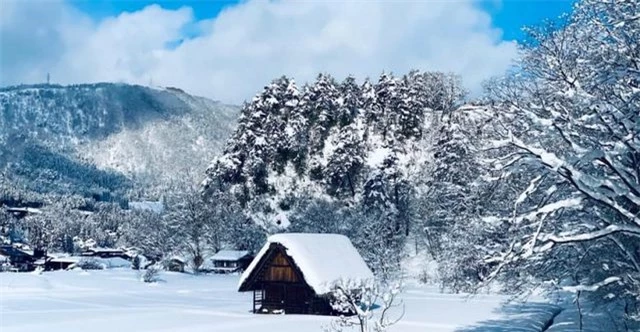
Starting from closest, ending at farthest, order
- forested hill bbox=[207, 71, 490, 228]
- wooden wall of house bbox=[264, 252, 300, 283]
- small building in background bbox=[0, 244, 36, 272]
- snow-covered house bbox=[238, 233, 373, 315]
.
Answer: snow-covered house bbox=[238, 233, 373, 315] → wooden wall of house bbox=[264, 252, 300, 283] → forested hill bbox=[207, 71, 490, 228] → small building in background bbox=[0, 244, 36, 272]

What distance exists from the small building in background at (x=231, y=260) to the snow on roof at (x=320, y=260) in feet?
94.9

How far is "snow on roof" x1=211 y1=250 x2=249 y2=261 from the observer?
6588 cm

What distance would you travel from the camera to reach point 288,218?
215ft

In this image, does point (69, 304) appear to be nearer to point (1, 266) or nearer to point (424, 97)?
point (1, 266)

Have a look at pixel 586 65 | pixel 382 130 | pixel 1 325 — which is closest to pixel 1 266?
pixel 382 130

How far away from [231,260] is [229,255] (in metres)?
0.70

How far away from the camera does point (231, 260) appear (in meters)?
66.3

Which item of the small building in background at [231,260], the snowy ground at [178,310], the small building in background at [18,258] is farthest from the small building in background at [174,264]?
the small building in background at [18,258]

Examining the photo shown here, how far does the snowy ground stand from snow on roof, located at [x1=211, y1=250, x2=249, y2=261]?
1105 cm

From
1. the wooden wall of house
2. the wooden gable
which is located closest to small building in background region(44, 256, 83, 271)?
the wooden gable

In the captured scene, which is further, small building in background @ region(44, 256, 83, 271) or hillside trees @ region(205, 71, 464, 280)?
small building in background @ region(44, 256, 83, 271)

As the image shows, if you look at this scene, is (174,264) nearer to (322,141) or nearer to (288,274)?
(322,141)

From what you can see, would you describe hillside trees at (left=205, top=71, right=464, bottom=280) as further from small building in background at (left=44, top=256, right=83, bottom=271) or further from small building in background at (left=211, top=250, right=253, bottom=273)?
small building in background at (left=44, top=256, right=83, bottom=271)

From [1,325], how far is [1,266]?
52.4 metres
